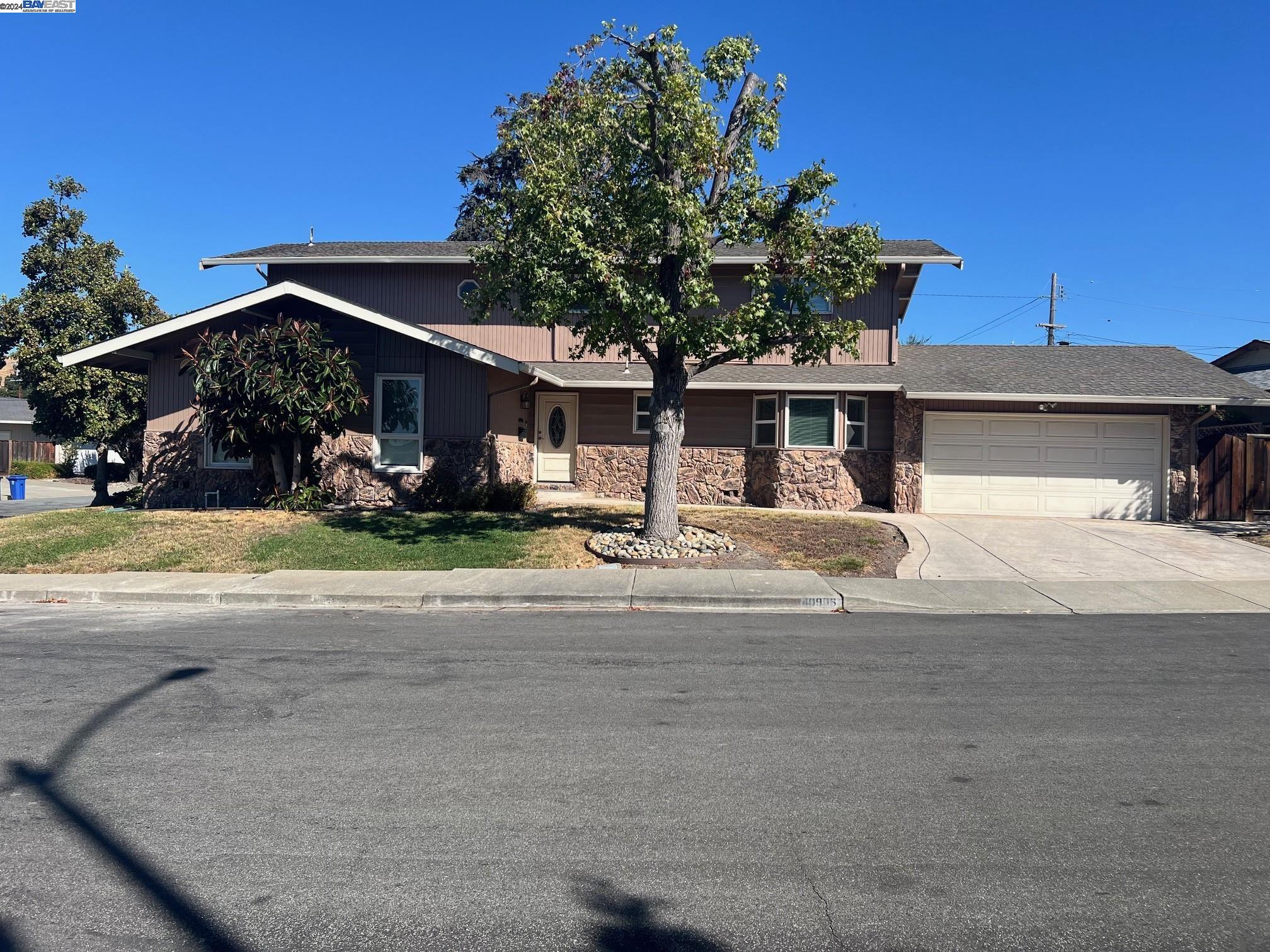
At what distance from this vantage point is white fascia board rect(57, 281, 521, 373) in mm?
17469

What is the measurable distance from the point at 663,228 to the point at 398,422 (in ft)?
27.2

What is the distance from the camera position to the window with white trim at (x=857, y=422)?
20.5 m

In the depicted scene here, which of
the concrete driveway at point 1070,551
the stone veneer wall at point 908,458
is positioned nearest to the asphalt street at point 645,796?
the concrete driveway at point 1070,551

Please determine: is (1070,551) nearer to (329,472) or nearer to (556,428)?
(556,428)

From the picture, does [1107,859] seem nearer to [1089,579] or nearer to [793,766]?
[793,766]

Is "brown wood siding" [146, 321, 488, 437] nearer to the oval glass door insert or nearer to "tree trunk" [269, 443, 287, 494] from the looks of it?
"tree trunk" [269, 443, 287, 494]

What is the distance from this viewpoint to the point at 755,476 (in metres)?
20.9

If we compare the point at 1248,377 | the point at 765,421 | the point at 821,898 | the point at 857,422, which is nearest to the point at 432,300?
the point at 765,421

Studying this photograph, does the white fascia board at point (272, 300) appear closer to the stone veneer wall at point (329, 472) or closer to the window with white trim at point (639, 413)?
the stone veneer wall at point (329, 472)

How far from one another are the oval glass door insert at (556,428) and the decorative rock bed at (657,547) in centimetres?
737

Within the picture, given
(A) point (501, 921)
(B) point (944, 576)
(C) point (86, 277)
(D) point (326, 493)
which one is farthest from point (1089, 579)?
(C) point (86, 277)

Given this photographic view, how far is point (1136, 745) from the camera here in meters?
5.79

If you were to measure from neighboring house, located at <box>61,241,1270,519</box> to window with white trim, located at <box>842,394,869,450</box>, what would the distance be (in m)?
0.04

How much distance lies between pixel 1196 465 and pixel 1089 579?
28.2 ft
